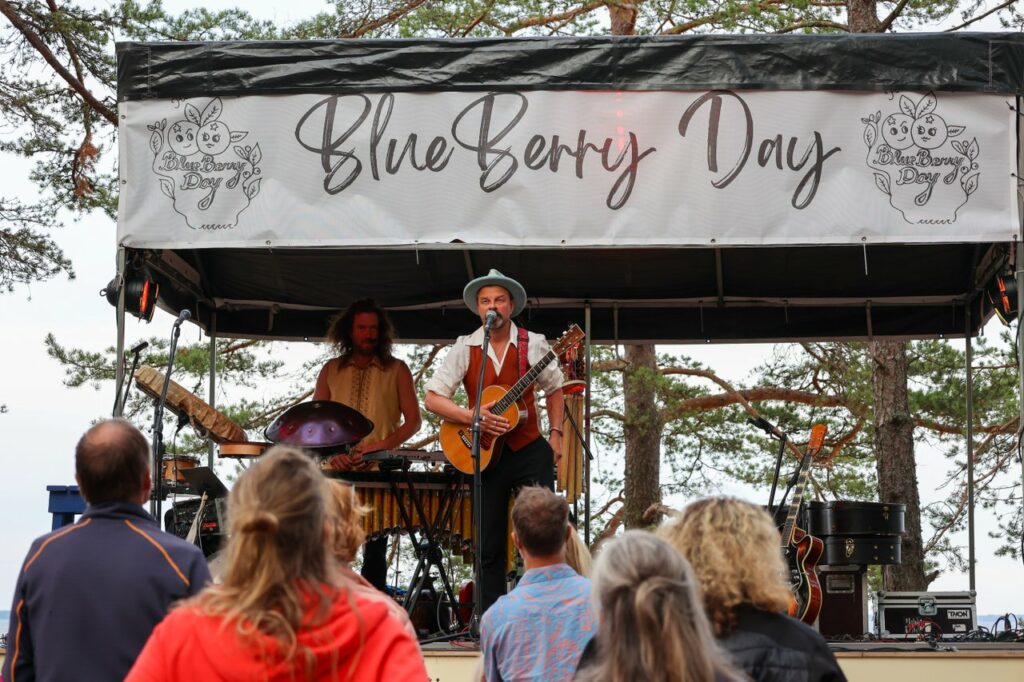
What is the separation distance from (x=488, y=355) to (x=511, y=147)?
117cm

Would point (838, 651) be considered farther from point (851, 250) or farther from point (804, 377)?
point (804, 377)

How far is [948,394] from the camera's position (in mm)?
14258

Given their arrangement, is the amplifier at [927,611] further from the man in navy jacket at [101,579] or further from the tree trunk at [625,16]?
the tree trunk at [625,16]

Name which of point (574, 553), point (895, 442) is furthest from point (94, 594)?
point (895, 442)

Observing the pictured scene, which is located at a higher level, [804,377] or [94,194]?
[94,194]

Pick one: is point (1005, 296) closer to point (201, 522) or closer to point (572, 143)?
point (572, 143)

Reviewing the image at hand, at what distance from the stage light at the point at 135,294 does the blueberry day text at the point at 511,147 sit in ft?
4.26

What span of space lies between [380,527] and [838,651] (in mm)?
2592

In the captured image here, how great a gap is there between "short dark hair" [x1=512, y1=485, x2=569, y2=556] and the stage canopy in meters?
2.95

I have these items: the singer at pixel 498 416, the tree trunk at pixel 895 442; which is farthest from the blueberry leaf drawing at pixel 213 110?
the tree trunk at pixel 895 442

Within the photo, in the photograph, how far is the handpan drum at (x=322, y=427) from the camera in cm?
700

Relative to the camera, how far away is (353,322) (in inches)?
320

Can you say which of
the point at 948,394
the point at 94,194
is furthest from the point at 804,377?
the point at 94,194

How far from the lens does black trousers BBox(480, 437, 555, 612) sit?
22.6 feet
